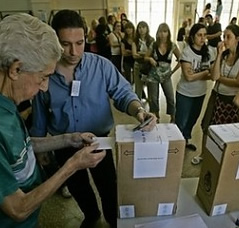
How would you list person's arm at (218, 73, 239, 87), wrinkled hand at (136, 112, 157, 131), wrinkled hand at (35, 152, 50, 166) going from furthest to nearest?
person's arm at (218, 73, 239, 87) < wrinkled hand at (35, 152, 50, 166) < wrinkled hand at (136, 112, 157, 131)

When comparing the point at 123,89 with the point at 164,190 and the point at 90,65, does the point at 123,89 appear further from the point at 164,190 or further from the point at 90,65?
the point at 164,190

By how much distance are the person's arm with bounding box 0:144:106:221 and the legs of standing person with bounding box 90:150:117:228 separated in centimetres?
55

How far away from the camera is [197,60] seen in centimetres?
247

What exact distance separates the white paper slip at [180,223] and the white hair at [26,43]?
0.72m

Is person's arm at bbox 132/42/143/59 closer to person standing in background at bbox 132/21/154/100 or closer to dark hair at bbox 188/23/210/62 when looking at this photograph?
person standing in background at bbox 132/21/154/100

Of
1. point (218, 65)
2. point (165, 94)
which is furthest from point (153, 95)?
point (218, 65)

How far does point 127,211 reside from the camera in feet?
3.41

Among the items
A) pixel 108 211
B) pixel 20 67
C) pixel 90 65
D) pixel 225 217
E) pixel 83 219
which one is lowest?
pixel 83 219

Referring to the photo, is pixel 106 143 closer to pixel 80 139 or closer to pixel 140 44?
pixel 80 139

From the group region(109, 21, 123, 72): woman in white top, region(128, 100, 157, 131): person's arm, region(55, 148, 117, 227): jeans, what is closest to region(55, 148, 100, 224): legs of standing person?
region(55, 148, 117, 227): jeans

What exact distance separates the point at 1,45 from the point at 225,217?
1.04 meters

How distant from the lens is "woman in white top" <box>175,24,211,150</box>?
245cm

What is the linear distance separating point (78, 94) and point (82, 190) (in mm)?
713

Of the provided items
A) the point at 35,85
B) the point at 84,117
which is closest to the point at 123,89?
the point at 84,117
